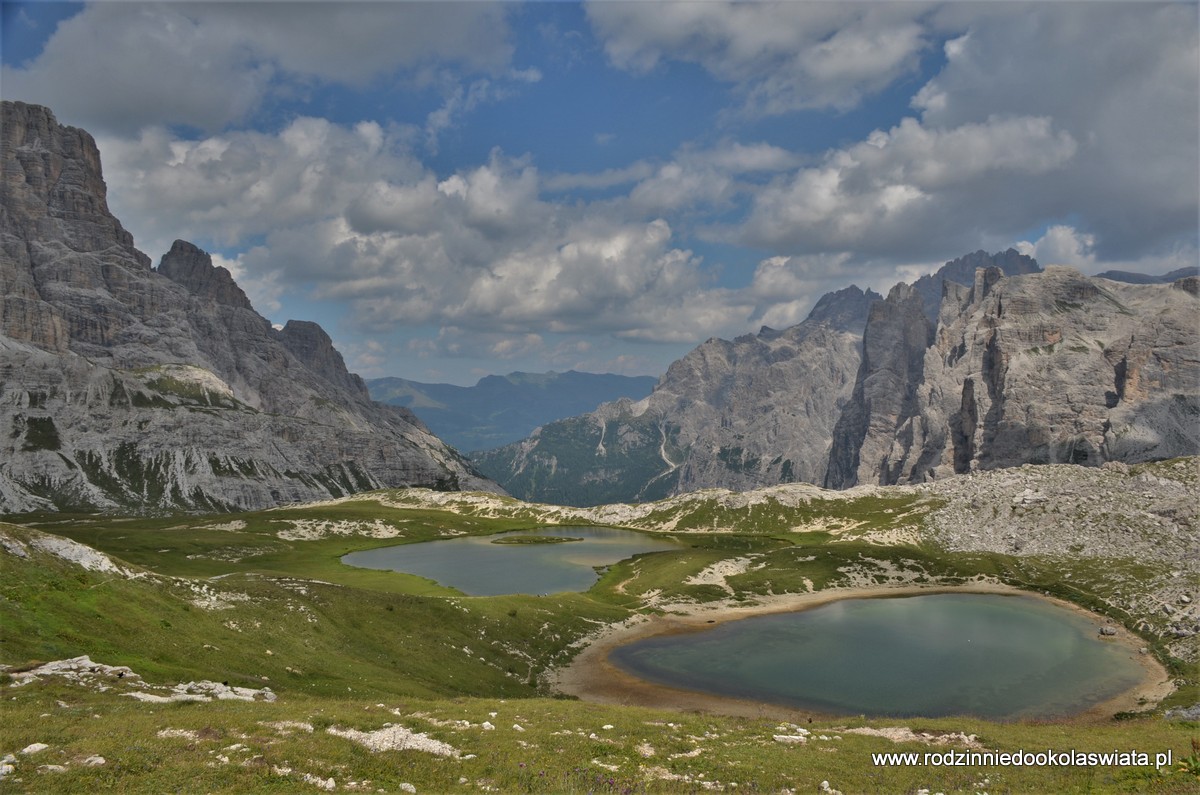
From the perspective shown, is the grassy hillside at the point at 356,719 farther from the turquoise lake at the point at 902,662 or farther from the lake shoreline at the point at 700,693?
the turquoise lake at the point at 902,662

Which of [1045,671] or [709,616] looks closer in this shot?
[1045,671]

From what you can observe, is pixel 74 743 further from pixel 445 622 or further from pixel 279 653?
pixel 445 622

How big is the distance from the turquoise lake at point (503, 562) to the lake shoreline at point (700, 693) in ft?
103

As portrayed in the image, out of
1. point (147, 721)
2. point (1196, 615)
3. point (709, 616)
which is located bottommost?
point (709, 616)

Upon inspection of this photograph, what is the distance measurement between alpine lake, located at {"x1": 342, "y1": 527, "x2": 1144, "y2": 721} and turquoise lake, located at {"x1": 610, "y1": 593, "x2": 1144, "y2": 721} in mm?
135

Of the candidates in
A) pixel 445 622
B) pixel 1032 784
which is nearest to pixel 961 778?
pixel 1032 784

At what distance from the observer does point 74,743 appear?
2311 cm

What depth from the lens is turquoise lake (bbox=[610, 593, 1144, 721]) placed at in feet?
212

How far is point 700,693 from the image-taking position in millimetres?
65625

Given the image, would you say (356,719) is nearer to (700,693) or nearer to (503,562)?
(700,693)

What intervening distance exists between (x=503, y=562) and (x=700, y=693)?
316 feet

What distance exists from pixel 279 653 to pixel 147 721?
86.2 ft

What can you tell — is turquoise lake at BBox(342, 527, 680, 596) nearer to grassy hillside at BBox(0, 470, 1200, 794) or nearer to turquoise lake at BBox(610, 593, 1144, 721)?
turquoise lake at BBox(610, 593, 1144, 721)

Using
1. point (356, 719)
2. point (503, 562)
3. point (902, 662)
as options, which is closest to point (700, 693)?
point (902, 662)
